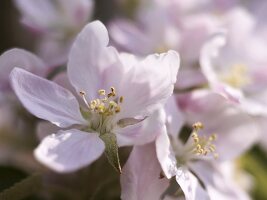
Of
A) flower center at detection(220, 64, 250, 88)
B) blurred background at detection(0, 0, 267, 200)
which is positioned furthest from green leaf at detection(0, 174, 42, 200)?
flower center at detection(220, 64, 250, 88)

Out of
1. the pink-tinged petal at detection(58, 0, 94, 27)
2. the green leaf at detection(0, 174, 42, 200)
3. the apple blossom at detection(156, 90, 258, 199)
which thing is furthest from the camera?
the pink-tinged petal at detection(58, 0, 94, 27)

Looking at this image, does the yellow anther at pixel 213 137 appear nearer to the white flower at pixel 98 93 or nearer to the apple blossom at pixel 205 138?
the apple blossom at pixel 205 138

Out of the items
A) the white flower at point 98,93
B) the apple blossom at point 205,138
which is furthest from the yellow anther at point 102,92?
the apple blossom at point 205,138

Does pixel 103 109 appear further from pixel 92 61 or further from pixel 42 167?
pixel 42 167

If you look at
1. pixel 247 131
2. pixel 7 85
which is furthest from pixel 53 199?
pixel 247 131

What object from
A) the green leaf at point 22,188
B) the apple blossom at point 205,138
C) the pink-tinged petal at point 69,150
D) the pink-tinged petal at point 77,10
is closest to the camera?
the pink-tinged petal at point 69,150

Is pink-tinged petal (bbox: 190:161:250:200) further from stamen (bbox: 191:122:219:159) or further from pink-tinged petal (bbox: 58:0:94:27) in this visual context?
pink-tinged petal (bbox: 58:0:94:27)

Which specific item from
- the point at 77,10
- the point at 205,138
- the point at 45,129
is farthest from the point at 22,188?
the point at 77,10
